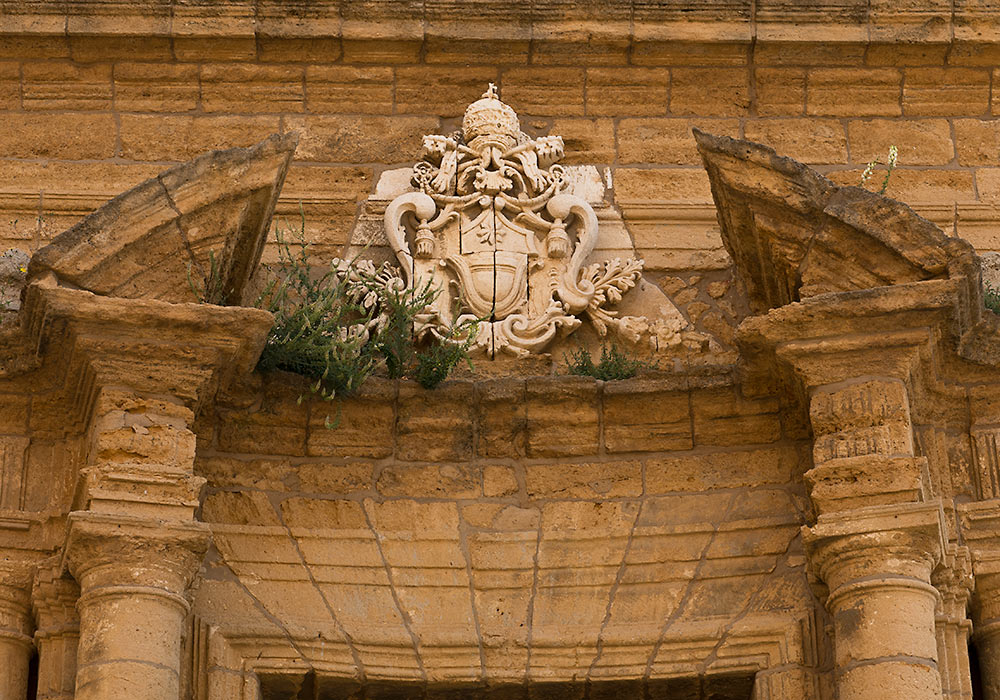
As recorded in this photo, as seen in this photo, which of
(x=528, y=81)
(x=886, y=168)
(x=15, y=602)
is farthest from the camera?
(x=528, y=81)

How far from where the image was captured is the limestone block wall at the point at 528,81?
8.91 m

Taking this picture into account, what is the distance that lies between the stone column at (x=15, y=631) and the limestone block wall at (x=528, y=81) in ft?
6.32

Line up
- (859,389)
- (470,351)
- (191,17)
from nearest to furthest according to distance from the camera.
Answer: (859,389) → (470,351) → (191,17)

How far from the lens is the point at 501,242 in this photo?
8516 mm

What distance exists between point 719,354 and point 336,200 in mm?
1610

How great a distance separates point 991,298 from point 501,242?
1822 millimetres

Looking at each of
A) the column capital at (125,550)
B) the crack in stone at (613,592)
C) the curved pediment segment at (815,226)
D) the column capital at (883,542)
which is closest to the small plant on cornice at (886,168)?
the curved pediment segment at (815,226)

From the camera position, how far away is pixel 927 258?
7.70 metres

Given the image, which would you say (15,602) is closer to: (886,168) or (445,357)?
(445,357)

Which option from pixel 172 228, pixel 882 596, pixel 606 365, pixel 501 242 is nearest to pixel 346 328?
pixel 501 242

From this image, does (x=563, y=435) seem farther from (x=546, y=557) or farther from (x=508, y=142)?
(x=508, y=142)

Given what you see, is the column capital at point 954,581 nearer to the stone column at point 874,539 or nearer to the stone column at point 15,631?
the stone column at point 874,539

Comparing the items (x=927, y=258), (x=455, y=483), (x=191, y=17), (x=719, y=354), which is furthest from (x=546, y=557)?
(x=191, y=17)

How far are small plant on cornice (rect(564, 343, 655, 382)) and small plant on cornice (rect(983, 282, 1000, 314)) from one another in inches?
48.7
